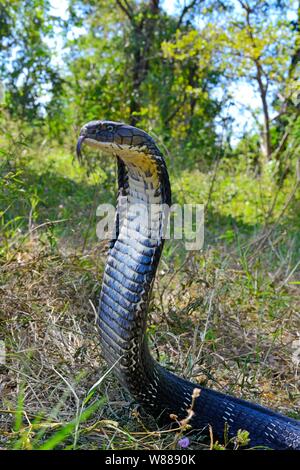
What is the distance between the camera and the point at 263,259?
424 centimetres

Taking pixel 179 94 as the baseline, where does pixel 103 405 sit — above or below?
below

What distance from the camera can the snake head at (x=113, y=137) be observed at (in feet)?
5.74

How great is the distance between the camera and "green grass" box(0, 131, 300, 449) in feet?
6.47

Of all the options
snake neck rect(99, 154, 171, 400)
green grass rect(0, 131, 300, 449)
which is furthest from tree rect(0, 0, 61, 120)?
snake neck rect(99, 154, 171, 400)

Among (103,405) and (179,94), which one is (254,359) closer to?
(103,405)

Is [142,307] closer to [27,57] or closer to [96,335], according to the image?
[96,335]

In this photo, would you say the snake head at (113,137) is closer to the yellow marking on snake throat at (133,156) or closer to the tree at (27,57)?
the yellow marking on snake throat at (133,156)

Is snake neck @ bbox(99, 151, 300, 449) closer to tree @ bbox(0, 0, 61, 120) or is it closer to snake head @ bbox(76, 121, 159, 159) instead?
snake head @ bbox(76, 121, 159, 159)

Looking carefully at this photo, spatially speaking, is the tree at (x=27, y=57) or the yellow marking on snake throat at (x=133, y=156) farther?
the tree at (x=27, y=57)

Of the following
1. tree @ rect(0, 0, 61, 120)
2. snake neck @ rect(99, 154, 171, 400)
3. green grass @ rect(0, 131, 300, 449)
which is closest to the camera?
snake neck @ rect(99, 154, 171, 400)

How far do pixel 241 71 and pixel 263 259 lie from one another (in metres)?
5.35

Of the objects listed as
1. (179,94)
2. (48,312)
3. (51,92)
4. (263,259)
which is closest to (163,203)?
(48,312)

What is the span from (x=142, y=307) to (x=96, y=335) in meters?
0.93

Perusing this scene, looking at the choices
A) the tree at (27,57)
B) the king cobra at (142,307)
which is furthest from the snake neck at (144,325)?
the tree at (27,57)
